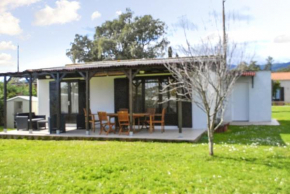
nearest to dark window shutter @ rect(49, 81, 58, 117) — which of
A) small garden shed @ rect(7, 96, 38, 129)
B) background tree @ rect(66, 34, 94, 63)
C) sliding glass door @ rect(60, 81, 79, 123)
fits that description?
sliding glass door @ rect(60, 81, 79, 123)

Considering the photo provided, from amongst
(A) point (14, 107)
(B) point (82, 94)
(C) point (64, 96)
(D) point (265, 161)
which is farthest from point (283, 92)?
(D) point (265, 161)

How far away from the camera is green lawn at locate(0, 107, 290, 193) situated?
415cm

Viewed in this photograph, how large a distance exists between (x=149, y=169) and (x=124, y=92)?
7.09 meters

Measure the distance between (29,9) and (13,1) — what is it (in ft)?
4.92

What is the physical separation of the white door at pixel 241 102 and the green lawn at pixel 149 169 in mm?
7212

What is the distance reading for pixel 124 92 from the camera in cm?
1191

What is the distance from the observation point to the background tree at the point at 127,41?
29297 mm

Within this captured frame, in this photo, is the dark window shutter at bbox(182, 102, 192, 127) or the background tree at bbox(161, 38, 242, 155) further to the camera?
the dark window shutter at bbox(182, 102, 192, 127)

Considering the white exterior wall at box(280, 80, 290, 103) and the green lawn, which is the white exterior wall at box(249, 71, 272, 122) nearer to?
the green lawn

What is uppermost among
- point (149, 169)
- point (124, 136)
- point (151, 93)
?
point (151, 93)

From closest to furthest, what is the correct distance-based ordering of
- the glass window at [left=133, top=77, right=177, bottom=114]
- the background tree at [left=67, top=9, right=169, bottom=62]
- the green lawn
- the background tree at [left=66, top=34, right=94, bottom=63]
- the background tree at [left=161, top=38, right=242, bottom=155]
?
the green lawn < the background tree at [left=161, top=38, right=242, bottom=155] < the glass window at [left=133, top=77, right=177, bottom=114] < the background tree at [left=67, top=9, right=169, bottom=62] < the background tree at [left=66, top=34, right=94, bottom=63]

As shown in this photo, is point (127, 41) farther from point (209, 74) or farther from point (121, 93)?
point (209, 74)

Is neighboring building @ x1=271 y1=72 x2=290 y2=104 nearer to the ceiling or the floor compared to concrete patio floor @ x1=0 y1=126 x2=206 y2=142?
nearer to the ceiling

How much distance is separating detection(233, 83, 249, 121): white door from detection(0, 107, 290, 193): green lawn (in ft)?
23.7
